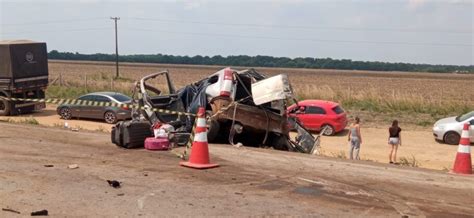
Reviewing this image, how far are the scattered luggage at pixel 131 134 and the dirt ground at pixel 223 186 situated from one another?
52 centimetres

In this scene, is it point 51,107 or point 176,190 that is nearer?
point 176,190

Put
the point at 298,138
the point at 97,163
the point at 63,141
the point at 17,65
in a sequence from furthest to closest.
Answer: the point at 17,65 → the point at 298,138 → the point at 63,141 → the point at 97,163

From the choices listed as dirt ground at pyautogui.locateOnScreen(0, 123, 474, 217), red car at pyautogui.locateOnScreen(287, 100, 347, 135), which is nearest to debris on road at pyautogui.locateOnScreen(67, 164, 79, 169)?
dirt ground at pyautogui.locateOnScreen(0, 123, 474, 217)

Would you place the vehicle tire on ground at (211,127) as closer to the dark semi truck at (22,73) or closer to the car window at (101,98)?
the car window at (101,98)

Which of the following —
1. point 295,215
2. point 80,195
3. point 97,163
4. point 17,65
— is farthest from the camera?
point 17,65

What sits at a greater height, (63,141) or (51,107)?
(63,141)

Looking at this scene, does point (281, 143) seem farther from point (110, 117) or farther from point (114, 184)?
point (110, 117)

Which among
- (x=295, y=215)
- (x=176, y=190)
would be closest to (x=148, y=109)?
(x=176, y=190)

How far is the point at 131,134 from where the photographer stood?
1073 cm

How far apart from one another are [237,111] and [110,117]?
1506 cm

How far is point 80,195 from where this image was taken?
6684 millimetres

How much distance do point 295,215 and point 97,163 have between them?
4044 millimetres

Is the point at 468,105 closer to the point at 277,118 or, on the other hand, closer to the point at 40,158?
the point at 277,118

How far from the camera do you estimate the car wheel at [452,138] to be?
71.8 ft
